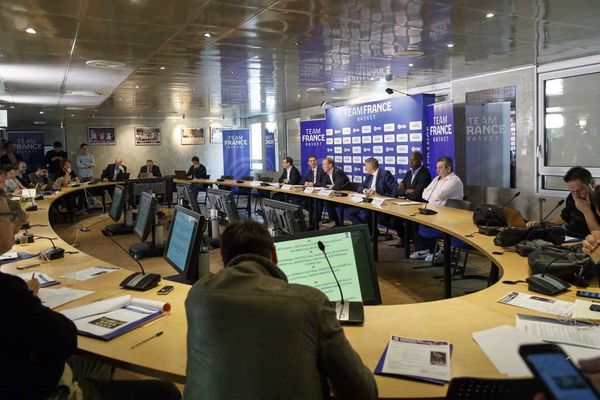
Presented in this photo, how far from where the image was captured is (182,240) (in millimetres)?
2574

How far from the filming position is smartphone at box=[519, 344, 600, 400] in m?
0.52

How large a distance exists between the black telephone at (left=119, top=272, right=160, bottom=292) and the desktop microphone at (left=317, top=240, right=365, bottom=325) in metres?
0.98

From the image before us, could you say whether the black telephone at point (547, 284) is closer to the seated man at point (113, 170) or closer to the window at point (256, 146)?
the seated man at point (113, 170)

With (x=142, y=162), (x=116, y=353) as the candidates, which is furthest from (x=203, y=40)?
(x=142, y=162)

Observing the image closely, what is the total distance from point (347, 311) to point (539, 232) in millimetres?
1864

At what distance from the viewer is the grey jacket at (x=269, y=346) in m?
1.09

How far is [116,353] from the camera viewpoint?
1.65 meters

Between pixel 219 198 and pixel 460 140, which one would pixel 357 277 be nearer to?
pixel 219 198

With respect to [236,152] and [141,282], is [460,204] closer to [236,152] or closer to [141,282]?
[141,282]

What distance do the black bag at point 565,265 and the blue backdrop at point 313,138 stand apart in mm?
8710

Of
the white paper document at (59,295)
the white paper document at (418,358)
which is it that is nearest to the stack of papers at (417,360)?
the white paper document at (418,358)

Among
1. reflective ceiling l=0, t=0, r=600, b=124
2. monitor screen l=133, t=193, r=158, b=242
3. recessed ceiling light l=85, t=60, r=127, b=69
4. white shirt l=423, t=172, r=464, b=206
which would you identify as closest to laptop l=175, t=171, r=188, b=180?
reflective ceiling l=0, t=0, r=600, b=124

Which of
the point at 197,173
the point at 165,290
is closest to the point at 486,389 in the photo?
the point at 165,290

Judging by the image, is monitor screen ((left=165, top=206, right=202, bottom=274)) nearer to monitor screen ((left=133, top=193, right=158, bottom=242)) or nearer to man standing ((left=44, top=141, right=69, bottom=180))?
monitor screen ((left=133, top=193, right=158, bottom=242))
